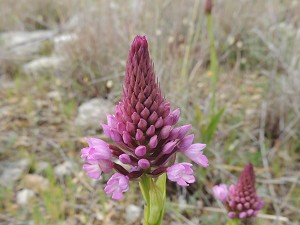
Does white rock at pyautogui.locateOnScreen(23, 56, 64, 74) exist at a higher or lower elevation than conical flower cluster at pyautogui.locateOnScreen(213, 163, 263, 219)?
higher

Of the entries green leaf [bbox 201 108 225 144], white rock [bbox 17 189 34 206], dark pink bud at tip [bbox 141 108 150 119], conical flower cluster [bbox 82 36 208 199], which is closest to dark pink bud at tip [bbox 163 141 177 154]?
conical flower cluster [bbox 82 36 208 199]

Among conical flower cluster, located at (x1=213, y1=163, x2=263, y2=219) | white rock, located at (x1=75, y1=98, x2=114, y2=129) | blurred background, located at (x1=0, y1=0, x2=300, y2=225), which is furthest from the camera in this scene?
white rock, located at (x1=75, y1=98, x2=114, y2=129)

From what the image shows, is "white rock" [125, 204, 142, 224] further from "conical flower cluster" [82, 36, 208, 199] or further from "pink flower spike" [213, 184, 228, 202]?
"conical flower cluster" [82, 36, 208, 199]

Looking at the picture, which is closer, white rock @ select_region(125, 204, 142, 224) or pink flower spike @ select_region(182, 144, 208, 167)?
pink flower spike @ select_region(182, 144, 208, 167)

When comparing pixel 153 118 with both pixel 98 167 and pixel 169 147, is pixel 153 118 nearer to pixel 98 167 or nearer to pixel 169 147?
pixel 169 147

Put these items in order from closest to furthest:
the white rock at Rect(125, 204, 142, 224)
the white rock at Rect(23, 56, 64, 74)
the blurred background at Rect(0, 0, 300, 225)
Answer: the white rock at Rect(125, 204, 142, 224) < the blurred background at Rect(0, 0, 300, 225) < the white rock at Rect(23, 56, 64, 74)

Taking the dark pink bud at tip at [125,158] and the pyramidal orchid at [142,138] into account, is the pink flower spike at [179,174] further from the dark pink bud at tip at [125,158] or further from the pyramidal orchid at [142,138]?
the dark pink bud at tip at [125,158]
